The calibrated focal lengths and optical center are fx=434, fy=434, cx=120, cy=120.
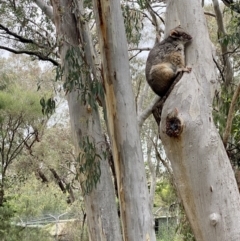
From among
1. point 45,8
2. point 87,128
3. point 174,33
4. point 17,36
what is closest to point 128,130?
point 174,33

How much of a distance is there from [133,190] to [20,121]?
6767 mm

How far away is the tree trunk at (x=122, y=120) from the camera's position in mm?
2688

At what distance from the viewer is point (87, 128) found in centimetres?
362

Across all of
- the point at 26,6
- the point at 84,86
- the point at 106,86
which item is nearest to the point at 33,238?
the point at 26,6

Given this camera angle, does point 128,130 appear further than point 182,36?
Yes

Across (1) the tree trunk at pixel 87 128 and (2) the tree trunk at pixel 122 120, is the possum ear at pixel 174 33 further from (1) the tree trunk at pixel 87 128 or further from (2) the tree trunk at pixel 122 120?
(1) the tree trunk at pixel 87 128

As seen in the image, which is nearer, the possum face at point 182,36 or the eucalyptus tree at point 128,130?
the eucalyptus tree at point 128,130

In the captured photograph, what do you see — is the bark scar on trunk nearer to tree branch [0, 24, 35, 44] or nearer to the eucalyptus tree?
the eucalyptus tree

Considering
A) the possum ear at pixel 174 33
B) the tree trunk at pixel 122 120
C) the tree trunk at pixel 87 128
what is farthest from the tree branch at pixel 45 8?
the possum ear at pixel 174 33

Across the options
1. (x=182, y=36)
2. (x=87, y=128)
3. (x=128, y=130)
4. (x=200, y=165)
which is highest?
(x=87, y=128)

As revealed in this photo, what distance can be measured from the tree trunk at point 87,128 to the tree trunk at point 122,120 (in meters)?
0.64

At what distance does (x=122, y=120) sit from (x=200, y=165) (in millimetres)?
1019

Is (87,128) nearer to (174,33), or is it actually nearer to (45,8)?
(174,33)

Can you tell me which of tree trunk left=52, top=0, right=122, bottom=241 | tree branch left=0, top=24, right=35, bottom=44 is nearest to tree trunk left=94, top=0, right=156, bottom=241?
tree trunk left=52, top=0, right=122, bottom=241
